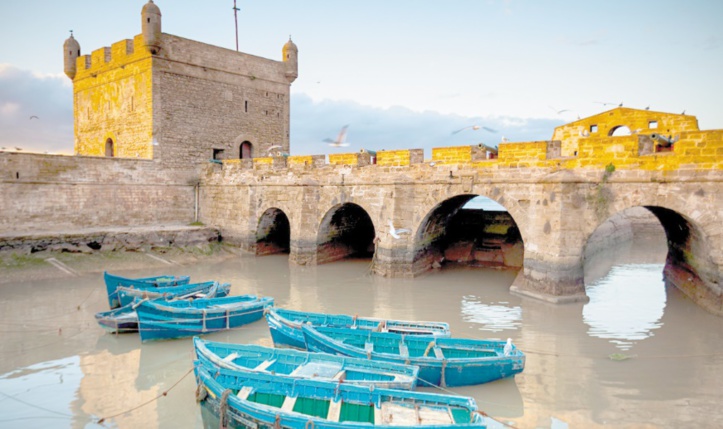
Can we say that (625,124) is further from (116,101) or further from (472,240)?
(116,101)

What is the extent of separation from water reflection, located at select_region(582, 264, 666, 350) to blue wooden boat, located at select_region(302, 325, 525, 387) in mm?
3070

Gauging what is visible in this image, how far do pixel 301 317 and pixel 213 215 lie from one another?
11991 mm

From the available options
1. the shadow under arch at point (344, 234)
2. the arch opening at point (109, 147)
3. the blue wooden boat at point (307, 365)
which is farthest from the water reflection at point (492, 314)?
the arch opening at point (109, 147)

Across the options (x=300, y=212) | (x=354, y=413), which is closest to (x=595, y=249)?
(x=300, y=212)

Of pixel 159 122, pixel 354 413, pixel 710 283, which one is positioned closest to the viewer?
pixel 354 413

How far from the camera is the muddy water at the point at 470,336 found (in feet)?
21.7

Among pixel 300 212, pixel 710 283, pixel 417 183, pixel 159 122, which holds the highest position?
pixel 159 122

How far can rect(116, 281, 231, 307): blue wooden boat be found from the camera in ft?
35.4

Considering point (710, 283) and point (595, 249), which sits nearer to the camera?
point (710, 283)

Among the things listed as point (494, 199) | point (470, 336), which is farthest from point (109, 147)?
point (470, 336)

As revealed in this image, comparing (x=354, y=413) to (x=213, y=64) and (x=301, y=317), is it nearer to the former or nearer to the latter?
(x=301, y=317)

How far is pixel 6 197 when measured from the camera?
15.4 m

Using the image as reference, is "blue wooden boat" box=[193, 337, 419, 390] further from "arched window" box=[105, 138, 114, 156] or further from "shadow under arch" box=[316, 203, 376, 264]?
"arched window" box=[105, 138, 114, 156]

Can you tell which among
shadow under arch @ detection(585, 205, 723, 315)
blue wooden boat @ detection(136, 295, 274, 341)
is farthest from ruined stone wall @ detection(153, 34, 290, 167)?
shadow under arch @ detection(585, 205, 723, 315)
